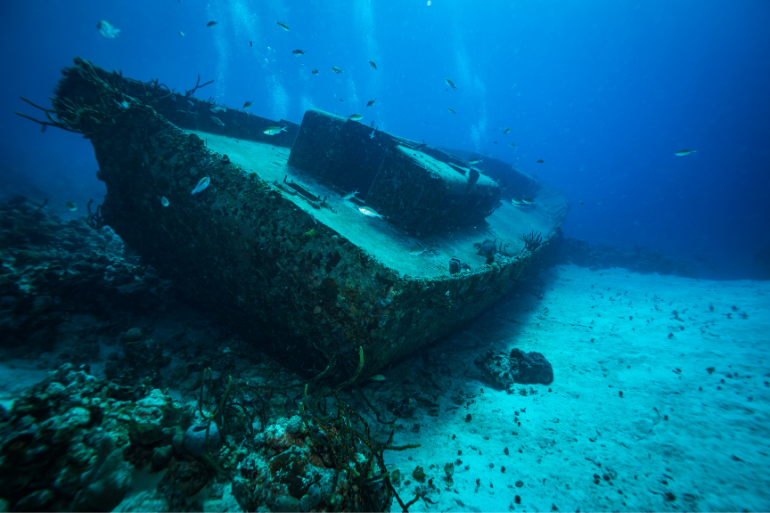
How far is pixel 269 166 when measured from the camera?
5.23 m

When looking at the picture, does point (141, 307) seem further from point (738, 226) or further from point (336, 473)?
point (738, 226)

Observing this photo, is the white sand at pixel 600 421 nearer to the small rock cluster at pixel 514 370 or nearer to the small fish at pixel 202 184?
the small rock cluster at pixel 514 370

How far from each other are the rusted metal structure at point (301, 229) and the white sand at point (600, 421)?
956mm

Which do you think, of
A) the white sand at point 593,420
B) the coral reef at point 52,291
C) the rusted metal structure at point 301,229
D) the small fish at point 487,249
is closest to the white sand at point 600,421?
the white sand at point 593,420

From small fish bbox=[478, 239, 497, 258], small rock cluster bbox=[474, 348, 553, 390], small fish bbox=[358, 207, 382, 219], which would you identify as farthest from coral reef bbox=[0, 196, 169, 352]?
small fish bbox=[478, 239, 497, 258]

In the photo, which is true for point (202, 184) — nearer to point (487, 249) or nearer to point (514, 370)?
point (487, 249)

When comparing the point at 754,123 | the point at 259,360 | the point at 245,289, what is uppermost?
the point at 754,123

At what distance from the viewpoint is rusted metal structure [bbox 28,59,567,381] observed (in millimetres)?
3002

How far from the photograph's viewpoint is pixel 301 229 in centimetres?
309

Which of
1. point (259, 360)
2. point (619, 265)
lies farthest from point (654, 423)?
point (619, 265)

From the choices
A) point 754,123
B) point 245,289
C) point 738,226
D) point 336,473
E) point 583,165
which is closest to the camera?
point 336,473

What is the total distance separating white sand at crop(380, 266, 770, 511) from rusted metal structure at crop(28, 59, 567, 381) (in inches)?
37.6

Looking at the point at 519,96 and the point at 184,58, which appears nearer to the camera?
the point at 184,58

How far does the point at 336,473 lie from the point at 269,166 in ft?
16.3
